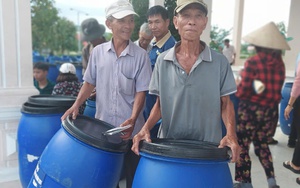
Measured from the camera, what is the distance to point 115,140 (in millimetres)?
1734

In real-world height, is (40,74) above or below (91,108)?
above

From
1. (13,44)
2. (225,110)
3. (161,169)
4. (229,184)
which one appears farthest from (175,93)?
(13,44)

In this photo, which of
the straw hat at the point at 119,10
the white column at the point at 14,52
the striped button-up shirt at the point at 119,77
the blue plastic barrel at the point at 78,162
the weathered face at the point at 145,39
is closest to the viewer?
the blue plastic barrel at the point at 78,162

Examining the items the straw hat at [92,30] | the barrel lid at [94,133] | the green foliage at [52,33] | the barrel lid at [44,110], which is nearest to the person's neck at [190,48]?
the barrel lid at [94,133]

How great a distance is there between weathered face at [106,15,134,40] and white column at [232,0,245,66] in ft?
3.63

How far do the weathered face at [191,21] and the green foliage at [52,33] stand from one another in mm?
16188

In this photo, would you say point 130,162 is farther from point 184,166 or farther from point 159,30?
point 159,30

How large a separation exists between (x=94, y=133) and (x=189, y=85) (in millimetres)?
668

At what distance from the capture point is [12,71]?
2.45 m

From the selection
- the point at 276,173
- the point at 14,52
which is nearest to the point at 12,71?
Result: the point at 14,52

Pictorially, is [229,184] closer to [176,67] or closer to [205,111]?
[205,111]

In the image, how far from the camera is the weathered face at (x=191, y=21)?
1.37 metres

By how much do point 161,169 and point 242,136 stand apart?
0.53 meters

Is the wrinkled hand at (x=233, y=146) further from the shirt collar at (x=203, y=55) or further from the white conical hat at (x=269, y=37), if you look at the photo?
the white conical hat at (x=269, y=37)
